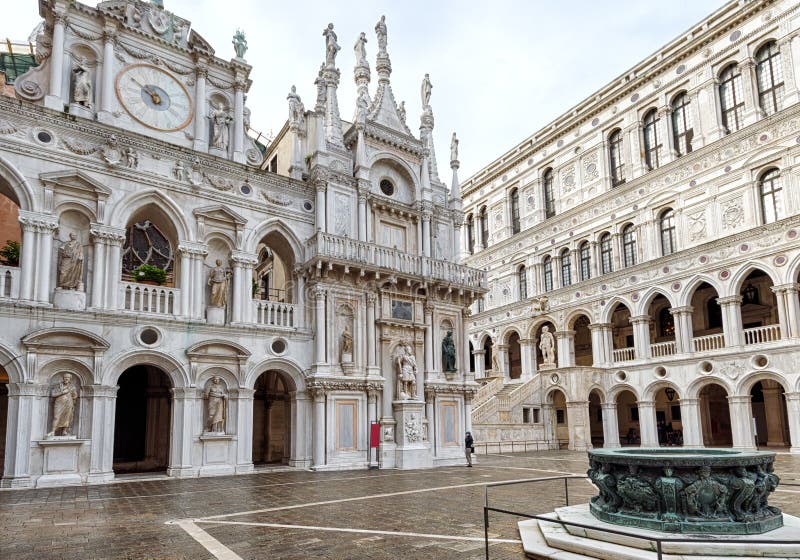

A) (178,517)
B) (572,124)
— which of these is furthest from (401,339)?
(572,124)

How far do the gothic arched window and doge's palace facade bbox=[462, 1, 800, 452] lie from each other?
0.07m

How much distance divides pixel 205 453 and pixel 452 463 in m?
8.91

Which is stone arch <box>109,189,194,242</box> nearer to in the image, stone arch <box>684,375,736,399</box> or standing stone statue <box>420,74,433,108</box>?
standing stone statue <box>420,74,433,108</box>

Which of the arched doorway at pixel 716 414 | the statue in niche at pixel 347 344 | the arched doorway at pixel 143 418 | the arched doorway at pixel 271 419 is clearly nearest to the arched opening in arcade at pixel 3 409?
the arched doorway at pixel 143 418

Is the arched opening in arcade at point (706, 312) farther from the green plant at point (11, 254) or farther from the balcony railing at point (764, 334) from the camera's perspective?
the green plant at point (11, 254)

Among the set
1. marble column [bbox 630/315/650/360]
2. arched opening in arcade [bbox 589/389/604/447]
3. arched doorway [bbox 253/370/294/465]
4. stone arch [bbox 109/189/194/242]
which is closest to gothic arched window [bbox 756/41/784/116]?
marble column [bbox 630/315/650/360]

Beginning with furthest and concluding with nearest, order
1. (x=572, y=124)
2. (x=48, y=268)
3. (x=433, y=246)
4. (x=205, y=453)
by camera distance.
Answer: (x=572, y=124), (x=433, y=246), (x=205, y=453), (x=48, y=268)

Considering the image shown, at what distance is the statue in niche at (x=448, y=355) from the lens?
2483cm

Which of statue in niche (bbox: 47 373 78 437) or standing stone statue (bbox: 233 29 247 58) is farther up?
standing stone statue (bbox: 233 29 247 58)

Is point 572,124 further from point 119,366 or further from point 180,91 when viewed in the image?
point 119,366

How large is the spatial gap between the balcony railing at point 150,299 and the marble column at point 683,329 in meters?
23.4

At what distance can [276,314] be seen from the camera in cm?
2180

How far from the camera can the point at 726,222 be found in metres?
30.0

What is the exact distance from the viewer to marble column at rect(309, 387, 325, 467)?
20953mm
